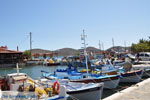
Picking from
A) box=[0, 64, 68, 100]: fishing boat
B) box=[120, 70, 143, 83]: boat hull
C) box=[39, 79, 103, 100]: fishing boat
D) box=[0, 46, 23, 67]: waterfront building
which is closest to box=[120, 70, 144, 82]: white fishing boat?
box=[120, 70, 143, 83]: boat hull

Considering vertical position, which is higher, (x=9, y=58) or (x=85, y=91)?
(x=9, y=58)

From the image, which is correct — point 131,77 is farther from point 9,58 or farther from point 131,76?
point 9,58

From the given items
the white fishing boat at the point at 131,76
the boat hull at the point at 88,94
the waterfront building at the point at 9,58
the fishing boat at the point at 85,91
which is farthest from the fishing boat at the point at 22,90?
the waterfront building at the point at 9,58

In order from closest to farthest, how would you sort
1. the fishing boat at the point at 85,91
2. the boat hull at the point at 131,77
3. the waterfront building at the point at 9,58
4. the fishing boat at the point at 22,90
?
the fishing boat at the point at 22,90, the fishing boat at the point at 85,91, the boat hull at the point at 131,77, the waterfront building at the point at 9,58

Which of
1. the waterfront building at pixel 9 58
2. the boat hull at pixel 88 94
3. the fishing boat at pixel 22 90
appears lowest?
the boat hull at pixel 88 94

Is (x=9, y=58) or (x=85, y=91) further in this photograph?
(x=9, y=58)

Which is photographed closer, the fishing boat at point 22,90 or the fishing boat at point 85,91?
the fishing boat at point 22,90

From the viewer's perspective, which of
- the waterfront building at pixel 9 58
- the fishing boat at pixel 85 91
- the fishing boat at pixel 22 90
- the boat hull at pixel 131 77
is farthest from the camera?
the waterfront building at pixel 9 58

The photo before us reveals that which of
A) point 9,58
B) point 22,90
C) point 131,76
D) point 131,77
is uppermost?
point 9,58

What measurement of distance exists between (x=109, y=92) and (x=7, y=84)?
9.94 meters

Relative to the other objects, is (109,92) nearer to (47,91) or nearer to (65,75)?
(65,75)

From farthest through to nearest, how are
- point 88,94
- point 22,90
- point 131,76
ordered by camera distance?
point 131,76
point 88,94
point 22,90

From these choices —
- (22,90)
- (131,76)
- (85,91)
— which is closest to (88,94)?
(85,91)

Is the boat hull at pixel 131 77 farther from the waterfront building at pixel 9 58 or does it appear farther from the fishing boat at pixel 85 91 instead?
the waterfront building at pixel 9 58
